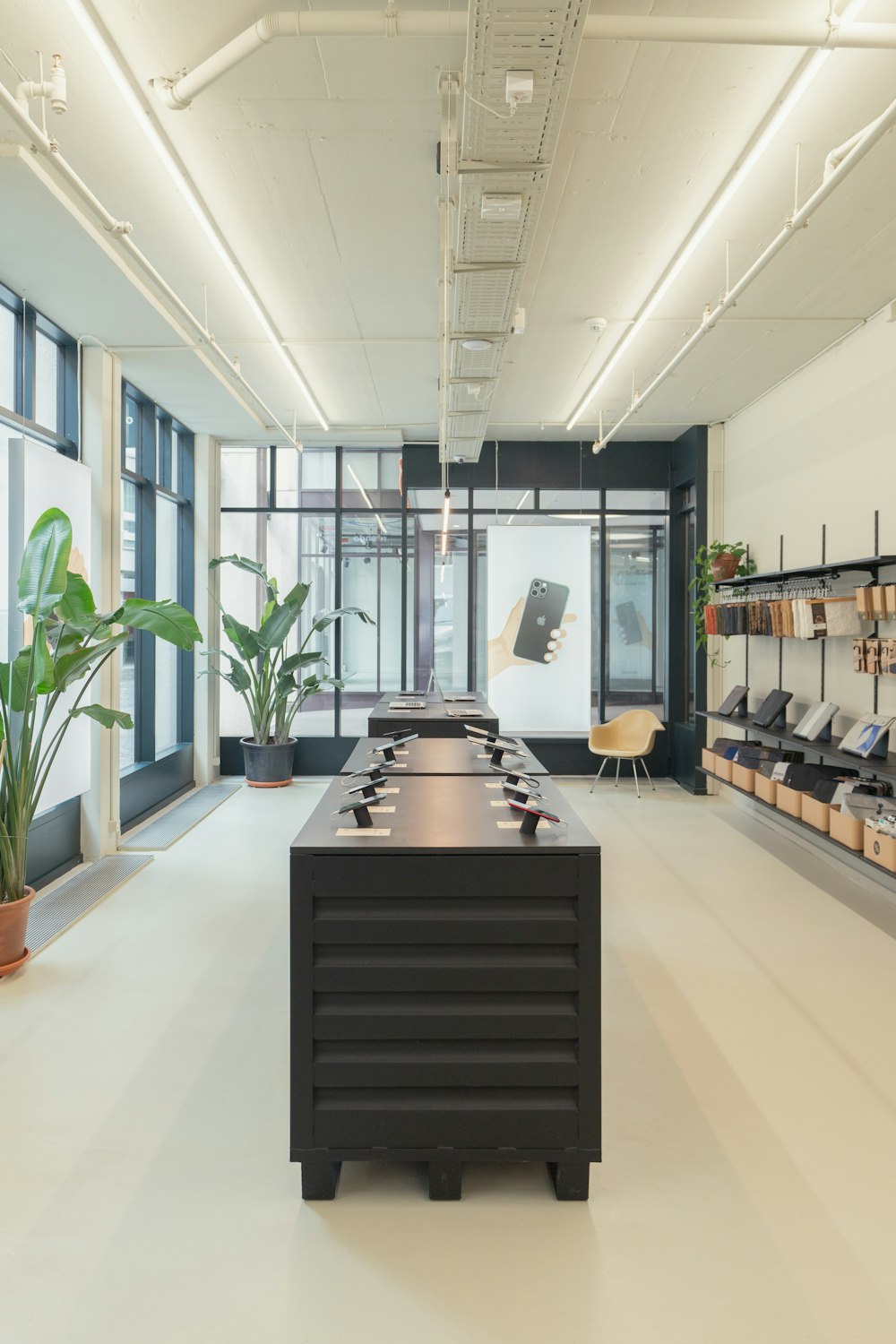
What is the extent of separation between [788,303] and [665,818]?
13.4 feet

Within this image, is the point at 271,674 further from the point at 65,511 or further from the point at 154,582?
the point at 65,511

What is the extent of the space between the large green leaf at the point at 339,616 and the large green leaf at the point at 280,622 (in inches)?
10.2

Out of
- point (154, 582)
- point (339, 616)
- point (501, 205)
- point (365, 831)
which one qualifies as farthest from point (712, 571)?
point (365, 831)

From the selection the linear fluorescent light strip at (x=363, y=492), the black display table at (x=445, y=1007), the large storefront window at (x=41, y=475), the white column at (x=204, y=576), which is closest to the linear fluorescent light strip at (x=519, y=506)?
the linear fluorescent light strip at (x=363, y=492)

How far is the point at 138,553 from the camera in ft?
25.1

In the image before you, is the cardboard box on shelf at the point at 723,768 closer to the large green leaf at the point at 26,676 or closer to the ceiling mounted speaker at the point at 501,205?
the ceiling mounted speaker at the point at 501,205

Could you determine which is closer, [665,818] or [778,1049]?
[778,1049]

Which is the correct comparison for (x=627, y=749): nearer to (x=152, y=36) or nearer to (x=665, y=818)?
(x=665, y=818)

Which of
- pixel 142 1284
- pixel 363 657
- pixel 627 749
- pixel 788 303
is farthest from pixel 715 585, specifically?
pixel 142 1284

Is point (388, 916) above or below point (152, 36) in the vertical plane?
below

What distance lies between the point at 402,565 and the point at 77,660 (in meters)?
5.64

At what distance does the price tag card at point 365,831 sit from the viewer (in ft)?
8.46

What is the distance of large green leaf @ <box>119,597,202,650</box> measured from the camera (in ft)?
14.3

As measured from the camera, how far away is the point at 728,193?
3.79 m
